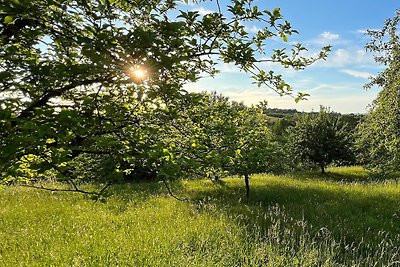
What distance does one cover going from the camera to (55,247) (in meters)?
6.54

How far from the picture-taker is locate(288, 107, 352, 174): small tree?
27.3 meters

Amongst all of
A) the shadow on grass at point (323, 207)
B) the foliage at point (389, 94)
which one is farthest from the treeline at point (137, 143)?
the foliage at point (389, 94)

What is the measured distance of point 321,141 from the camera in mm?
27484

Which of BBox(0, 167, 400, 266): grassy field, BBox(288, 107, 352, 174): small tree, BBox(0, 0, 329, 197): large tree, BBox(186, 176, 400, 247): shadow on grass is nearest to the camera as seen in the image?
BBox(0, 0, 329, 197): large tree

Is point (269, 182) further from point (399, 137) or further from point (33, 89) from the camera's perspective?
point (33, 89)

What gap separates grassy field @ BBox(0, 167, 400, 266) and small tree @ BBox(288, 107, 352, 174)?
13171 mm

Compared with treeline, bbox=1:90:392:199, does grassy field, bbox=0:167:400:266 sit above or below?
below

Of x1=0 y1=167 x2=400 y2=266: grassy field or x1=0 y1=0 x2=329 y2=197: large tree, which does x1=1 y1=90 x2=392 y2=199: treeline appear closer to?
x1=0 y1=0 x2=329 y2=197: large tree

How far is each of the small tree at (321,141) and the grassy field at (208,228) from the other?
13171 millimetres

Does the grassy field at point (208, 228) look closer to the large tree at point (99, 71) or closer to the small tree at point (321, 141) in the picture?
the large tree at point (99, 71)

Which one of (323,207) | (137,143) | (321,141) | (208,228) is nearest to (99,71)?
Answer: (137,143)

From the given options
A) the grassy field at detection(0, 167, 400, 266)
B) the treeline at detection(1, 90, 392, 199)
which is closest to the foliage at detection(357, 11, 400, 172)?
the grassy field at detection(0, 167, 400, 266)

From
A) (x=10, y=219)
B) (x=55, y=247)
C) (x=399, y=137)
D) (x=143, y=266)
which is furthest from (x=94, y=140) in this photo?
(x=399, y=137)

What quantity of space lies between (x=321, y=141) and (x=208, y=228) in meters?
22.1
